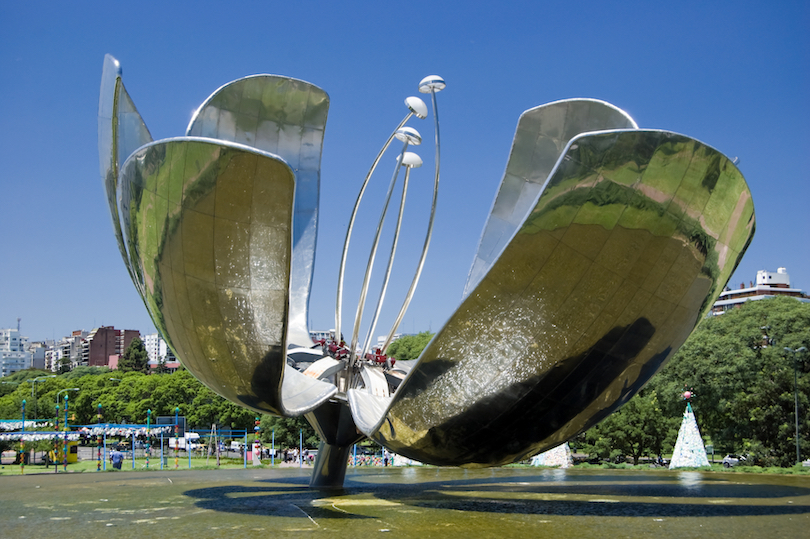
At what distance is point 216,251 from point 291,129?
721 centimetres

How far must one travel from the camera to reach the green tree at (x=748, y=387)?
30.9 meters

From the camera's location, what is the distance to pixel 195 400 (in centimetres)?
5634

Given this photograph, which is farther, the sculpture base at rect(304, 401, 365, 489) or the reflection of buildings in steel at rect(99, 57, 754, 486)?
the sculpture base at rect(304, 401, 365, 489)

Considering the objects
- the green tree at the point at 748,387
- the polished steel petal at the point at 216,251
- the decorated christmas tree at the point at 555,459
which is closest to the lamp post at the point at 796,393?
the green tree at the point at 748,387

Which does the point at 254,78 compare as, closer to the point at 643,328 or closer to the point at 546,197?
the point at 546,197

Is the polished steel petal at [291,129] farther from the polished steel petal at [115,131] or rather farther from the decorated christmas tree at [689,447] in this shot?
the decorated christmas tree at [689,447]

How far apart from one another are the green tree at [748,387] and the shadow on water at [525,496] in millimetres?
12814

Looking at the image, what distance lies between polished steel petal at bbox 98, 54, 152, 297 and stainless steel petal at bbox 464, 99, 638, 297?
6.80 meters

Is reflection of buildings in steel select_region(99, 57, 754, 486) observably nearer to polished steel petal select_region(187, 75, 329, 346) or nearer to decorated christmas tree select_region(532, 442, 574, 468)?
polished steel petal select_region(187, 75, 329, 346)

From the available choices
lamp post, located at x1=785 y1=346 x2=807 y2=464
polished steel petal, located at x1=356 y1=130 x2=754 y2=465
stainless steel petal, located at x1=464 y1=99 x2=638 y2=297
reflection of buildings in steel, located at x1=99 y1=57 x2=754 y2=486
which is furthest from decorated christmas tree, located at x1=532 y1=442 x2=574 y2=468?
polished steel petal, located at x1=356 y1=130 x2=754 y2=465

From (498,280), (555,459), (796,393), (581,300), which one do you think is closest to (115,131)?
(498,280)

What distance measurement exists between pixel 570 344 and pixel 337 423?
275 inches

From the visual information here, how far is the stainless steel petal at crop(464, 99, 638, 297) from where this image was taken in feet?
46.9

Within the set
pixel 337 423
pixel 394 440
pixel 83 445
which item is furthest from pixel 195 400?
pixel 394 440
